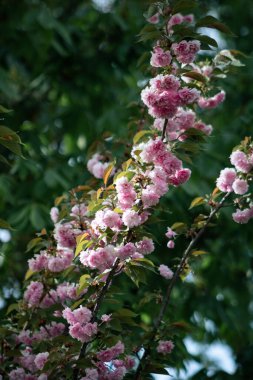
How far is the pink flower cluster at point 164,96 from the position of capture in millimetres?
1739

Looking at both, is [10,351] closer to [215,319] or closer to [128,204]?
[128,204]

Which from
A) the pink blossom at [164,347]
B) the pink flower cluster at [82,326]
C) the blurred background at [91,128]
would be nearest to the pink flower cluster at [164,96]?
the pink flower cluster at [82,326]

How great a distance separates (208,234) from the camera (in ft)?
13.0

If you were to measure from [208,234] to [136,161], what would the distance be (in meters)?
2.22

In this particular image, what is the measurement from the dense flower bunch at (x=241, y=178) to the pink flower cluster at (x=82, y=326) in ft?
1.89

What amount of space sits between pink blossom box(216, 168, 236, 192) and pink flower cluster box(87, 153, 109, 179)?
0.46 metres

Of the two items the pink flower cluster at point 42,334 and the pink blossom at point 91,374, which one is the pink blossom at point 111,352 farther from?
the pink flower cluster at point 42,334

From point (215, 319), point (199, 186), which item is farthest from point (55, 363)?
point (215, 319)

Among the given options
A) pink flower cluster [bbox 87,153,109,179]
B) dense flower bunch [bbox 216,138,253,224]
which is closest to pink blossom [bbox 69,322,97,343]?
dense flower bunch [bbox 216,138,253,224]

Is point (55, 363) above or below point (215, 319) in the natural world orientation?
above

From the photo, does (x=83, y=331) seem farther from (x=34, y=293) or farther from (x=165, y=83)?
(x=165, y=83)

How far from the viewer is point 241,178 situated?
1.96 metres

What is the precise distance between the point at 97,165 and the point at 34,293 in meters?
0.55

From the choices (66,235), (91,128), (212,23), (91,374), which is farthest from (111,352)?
(91,128)
